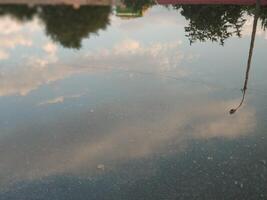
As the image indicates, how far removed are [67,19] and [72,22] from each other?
1014 millimetres

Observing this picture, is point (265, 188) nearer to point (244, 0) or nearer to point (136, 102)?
point (136, 102)

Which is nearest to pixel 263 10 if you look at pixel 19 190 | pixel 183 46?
pixel 183 46

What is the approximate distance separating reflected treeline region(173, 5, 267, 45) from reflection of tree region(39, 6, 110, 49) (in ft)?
17.4

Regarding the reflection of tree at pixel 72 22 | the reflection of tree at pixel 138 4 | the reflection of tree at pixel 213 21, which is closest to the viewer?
the reflection of tree at pixel 213 21

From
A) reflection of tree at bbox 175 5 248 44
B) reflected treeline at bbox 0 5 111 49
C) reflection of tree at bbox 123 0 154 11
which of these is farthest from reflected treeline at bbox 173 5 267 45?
reflected treeline at bbox 0 5 111 49

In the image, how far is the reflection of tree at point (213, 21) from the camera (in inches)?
806

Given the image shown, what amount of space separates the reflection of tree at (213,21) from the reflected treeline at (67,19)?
526cm

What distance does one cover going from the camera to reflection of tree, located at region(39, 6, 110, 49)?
20.9m

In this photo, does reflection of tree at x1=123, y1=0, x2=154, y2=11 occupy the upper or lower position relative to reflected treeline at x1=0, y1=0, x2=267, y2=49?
upper

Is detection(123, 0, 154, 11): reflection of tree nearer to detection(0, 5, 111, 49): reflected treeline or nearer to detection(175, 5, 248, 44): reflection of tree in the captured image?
detection(0, 5, 111, 49): reflected treeline

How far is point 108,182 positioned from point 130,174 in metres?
0.60

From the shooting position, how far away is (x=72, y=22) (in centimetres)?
2333

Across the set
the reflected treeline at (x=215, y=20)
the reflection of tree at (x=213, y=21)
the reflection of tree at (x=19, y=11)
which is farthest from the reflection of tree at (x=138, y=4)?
the reflection of tree at (x=19, y=11)

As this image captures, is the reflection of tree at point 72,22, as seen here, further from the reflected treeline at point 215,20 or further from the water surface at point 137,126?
the reflected treeline at point 215,20
